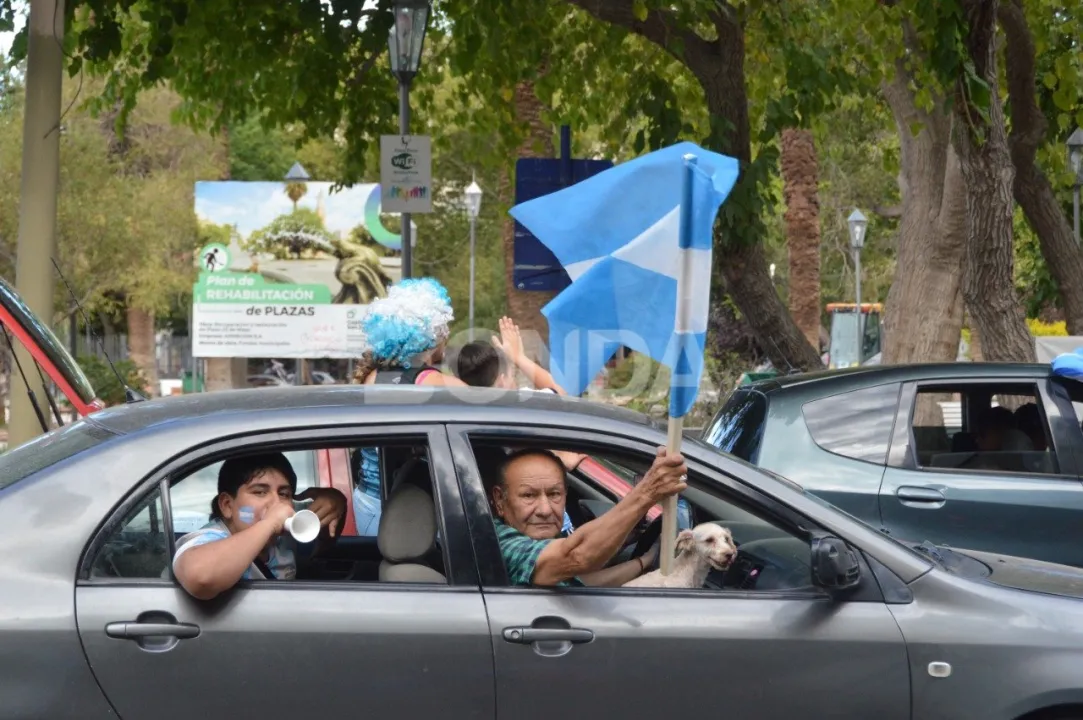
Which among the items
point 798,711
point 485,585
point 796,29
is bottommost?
point 798,711

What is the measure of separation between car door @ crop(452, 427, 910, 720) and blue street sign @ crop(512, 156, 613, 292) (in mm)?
7915

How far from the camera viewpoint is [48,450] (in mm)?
4020

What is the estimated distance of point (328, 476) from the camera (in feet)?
17.7

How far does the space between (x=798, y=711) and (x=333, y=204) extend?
70.5ft

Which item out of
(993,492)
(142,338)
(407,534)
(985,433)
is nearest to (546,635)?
(407,534)

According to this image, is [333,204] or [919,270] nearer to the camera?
[919,270]

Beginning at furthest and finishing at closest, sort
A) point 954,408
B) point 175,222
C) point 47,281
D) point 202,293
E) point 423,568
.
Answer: point 175,222, point 202,293, point 47,281, point 954,408, point 423,568

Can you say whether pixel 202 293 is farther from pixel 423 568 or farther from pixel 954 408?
pixel 423 568

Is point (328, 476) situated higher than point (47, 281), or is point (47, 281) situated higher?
point (47, 281)

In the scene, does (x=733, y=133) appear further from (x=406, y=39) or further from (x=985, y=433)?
(x=985, y=433)

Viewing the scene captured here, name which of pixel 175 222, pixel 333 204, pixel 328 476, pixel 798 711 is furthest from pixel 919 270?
pixel 175 222

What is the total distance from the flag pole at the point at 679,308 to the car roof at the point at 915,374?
295 cm

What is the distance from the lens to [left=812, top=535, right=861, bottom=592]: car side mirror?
3.86 m

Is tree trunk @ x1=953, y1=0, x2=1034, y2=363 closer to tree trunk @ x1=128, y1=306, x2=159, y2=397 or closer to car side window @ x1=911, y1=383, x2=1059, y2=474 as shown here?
car side window @ x1=911, y1=383, x2=1059, y2=474
